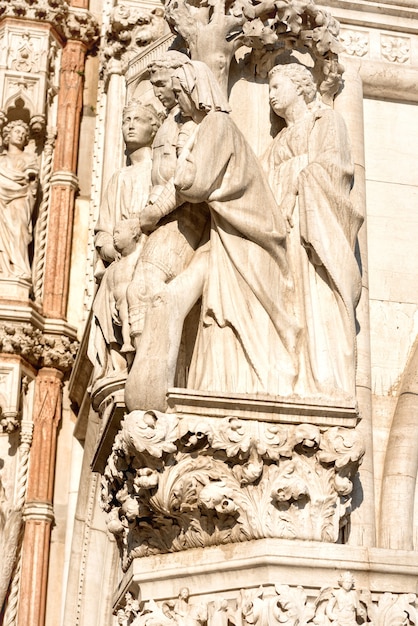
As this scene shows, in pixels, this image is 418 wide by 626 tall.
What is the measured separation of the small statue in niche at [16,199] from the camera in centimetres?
1168

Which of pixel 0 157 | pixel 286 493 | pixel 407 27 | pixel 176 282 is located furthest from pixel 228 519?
pixel 0 157

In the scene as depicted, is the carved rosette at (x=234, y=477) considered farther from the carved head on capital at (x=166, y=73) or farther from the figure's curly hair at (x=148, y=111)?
the figure's curly hair at (x=148, y=111)

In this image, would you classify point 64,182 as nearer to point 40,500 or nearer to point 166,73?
point 40,500

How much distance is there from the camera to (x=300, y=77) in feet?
20.5

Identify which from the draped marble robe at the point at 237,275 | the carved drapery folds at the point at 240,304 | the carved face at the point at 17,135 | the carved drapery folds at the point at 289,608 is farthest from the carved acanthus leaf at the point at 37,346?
the carved drapery folds at the point at 289,608

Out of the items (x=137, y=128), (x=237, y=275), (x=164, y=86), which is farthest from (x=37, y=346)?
(x=237, y=275)

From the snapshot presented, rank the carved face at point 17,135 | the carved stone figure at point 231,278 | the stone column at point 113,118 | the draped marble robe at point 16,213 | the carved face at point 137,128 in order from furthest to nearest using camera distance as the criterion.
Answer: the carved face at point 17,135
the draped marble robe at point 16,213
the stone column at point 113,118
the carved face at point 137,128
the carved stone figure at point 231,278

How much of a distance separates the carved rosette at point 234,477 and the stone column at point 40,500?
209 inches

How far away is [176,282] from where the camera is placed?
5688 mm

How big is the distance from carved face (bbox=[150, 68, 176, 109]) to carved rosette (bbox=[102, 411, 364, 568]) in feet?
5.66

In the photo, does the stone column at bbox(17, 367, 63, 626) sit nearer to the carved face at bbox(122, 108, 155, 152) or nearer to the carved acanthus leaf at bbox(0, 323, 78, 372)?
the carved acanthus leaf at bbox(0, 323, 78, 372)

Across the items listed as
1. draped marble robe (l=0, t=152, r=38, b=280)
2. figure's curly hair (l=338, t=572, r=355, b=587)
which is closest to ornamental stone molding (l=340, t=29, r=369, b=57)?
figure's curly hair (l=338, t=572, r=355, b=587)

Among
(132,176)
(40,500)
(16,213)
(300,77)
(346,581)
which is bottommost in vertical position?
(346,581)

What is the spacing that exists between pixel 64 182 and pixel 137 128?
5095mm
